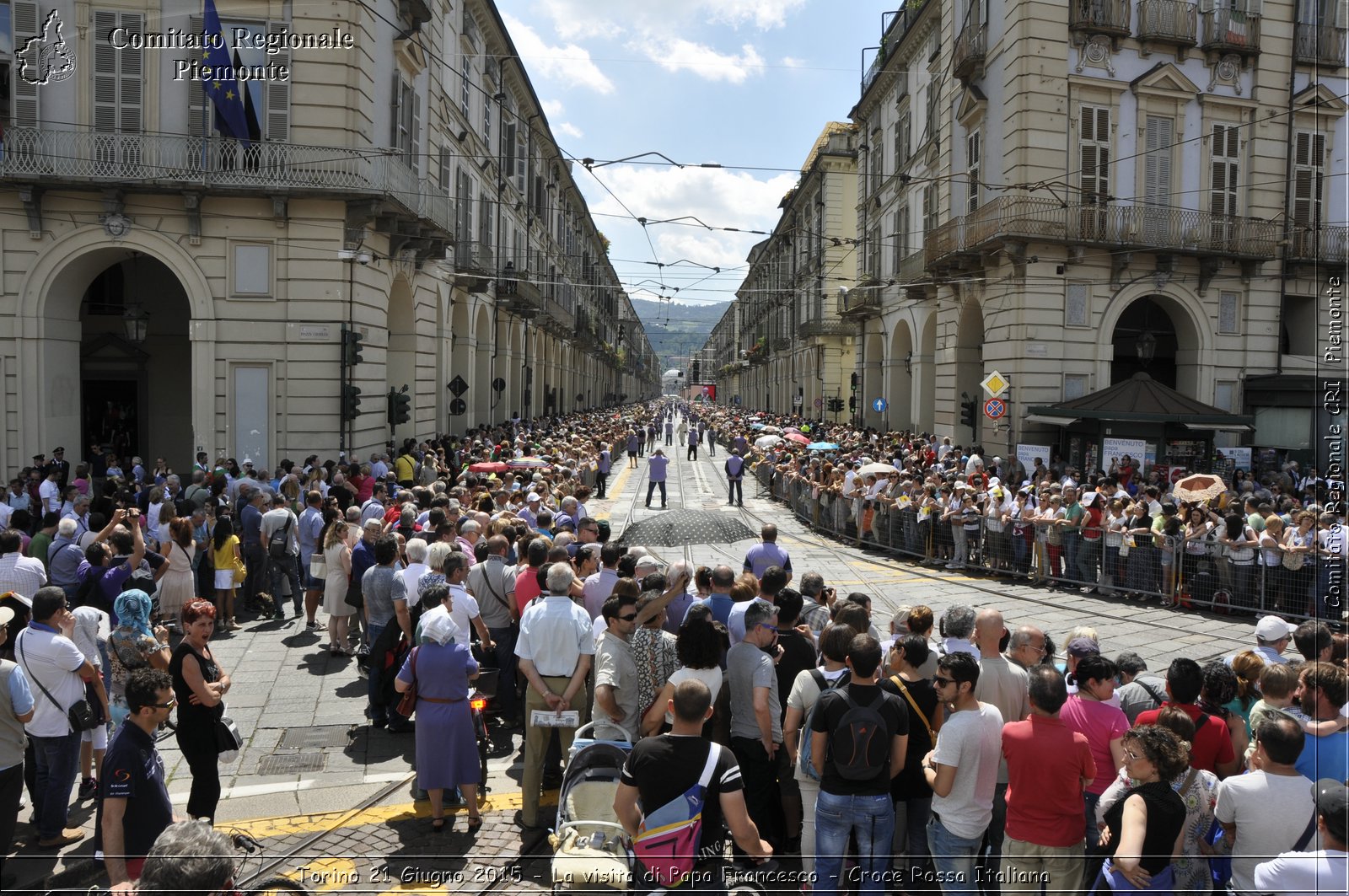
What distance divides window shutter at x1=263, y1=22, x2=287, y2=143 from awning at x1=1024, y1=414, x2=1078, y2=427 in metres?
17.7

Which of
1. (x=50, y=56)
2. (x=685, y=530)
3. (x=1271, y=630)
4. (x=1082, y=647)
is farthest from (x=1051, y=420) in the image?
(x=50, y=56)

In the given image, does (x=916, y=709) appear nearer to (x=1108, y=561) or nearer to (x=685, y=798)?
(x=685, y=798)

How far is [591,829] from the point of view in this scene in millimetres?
4461

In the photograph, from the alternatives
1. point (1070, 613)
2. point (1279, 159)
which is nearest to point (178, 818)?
point (1070, 613)

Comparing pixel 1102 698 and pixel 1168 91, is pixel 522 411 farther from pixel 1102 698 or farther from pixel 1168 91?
pixel 1102 698

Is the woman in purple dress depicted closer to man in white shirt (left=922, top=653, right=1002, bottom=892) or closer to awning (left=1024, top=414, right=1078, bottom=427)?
man in white shirt (left=922, top=653, right=1002, bottom=892)

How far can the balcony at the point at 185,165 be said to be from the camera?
667 inches

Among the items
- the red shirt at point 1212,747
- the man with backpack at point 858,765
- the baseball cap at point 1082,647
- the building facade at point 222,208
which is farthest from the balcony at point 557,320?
the red shirt at point 1212,747

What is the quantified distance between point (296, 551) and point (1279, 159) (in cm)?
2520

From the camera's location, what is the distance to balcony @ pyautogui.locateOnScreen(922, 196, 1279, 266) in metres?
Answer: 21.7

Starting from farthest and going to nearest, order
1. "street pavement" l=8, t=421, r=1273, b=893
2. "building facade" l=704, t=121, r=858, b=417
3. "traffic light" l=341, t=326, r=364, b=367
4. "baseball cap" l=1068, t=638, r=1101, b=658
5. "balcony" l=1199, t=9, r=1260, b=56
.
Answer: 1. "building facade" l=704, t=121, r=858, b=417
2. "balcony" l=1199, t=9, r=1260, b=56
3. "traffic light" l=341, t=326, r=364, b=367
4. "street pavement" l=8, t=421, r=1273, b=893
5. "baseball cap" l=1068, t=638, r=1101, b=658

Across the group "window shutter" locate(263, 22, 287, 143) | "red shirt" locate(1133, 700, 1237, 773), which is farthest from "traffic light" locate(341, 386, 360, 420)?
"red shirt" locate(1133, 700, 1237, 773)

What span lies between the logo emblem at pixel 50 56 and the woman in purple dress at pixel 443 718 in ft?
56.6

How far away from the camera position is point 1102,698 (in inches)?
193
